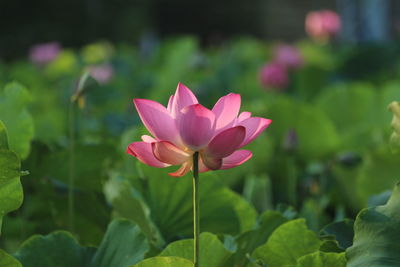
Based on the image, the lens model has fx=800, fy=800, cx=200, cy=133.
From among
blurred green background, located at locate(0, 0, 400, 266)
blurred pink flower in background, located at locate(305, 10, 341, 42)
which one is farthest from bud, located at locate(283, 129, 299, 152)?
blurred pink flower in background, located at locate(305, 10, 341, 42)

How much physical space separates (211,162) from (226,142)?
4 cm

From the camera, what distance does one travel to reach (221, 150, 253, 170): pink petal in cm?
81

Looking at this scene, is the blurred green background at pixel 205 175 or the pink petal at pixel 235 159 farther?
the blurred green background at pixel 205 175

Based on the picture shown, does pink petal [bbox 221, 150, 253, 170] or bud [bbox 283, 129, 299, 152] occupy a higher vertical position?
pink petal [bbox 221, 150, 253, 170]

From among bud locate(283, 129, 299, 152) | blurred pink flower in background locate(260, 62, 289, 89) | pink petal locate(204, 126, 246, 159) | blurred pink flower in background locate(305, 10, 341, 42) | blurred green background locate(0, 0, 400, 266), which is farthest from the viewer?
blurred pink flower in background locate(305, 10, 341, 42)

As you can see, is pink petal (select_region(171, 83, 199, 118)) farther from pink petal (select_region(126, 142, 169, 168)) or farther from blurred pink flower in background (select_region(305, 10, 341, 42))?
blurred pink flower in background (select_region(305, 10, 341, 42))

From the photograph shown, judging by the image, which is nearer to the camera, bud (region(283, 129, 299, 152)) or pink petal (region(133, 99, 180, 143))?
pink petal (region(133, 99, 180, 143))

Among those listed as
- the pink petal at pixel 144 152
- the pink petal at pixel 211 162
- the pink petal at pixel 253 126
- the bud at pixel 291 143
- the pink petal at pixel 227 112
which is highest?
the pink petal at pixel 227 112

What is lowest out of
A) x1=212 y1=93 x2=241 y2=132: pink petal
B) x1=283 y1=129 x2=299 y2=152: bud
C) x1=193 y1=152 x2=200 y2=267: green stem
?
x1=283 y1=129 x2=299 y2=152: bud

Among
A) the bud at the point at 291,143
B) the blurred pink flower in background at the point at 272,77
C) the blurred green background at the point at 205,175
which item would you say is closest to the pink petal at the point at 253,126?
the blurred green background at the point at 205,175

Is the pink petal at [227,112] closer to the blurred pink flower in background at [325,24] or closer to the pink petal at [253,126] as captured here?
the pink petal at [253,126]

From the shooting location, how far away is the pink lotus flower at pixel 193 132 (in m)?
0.77

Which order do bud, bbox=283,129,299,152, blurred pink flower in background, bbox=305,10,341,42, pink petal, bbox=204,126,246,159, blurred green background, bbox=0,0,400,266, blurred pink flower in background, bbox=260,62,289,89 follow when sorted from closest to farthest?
1. pink petal, bbox=204,126,246,159
2. blurred green background, bbox=0,0,400,266
3. bud, bbox=283,129,299,152
4. blurred pink flower in background, bbox=260,62,289,89
5. blurred pink flower in background, bbox=305,10,341,42

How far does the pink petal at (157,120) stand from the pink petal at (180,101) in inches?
0.9
